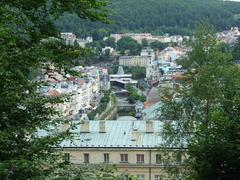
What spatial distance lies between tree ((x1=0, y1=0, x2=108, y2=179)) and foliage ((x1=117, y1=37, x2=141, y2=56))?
16859cm

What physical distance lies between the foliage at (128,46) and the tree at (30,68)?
169m

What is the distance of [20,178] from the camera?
7.66m

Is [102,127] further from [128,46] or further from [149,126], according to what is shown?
[128,46]

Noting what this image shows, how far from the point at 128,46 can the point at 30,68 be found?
177 m

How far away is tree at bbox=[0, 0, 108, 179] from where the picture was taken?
322 inches

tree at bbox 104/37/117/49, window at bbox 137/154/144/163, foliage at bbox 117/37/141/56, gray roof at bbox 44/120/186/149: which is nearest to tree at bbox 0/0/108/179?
gray roof at bbox 44/120/186/149

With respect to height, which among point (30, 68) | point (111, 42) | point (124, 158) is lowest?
point (111, 42)

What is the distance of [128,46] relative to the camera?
609 feet

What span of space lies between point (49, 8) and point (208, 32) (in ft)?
43.2

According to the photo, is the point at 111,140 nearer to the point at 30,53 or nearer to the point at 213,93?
the point at 213,93

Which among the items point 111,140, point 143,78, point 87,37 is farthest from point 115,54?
point 111,140

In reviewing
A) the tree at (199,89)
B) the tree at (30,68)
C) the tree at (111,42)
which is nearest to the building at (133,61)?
the tree at (111,42)

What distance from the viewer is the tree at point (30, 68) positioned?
8172 millimetres

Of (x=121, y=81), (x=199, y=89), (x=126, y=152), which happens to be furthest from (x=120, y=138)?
(x=121, y=81)
